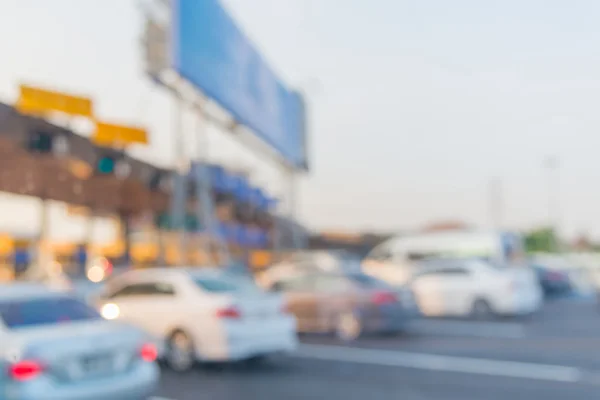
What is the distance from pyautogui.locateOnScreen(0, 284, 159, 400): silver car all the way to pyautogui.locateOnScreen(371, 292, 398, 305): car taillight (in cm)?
840

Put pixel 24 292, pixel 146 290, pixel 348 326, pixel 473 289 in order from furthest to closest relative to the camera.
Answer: pixel 473 289
pixel 348 326
pixel 146 290
pixel 24 292

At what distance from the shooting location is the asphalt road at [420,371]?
30.6 feet

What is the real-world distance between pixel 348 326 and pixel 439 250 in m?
11.7

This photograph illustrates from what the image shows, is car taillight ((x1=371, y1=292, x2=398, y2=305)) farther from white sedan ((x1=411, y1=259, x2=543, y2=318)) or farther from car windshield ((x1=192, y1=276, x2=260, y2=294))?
white sedan ((x1=411, y1=259, x2=543, y2=318))

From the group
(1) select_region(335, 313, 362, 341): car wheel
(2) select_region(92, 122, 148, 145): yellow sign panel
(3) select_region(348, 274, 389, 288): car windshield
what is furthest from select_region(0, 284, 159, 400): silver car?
(2) select_region(92, 122, 148, 145): yellow sign panel

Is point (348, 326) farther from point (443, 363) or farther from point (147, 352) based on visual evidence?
point (147, 352)

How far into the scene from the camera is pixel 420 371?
11062 mm

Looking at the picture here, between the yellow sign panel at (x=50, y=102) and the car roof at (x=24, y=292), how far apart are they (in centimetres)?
1086

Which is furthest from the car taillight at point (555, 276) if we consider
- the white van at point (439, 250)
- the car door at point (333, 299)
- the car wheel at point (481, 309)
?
the car door at point (333, 299)

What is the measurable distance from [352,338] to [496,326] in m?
4.61

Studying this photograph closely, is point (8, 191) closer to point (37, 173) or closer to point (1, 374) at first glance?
point (37, 173)

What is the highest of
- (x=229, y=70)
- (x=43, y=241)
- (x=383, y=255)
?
(x=229, y=70)

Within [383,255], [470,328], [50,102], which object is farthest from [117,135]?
[470,328]

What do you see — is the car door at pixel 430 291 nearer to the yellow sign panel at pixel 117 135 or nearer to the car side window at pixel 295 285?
the car side window at pixel 295 285
